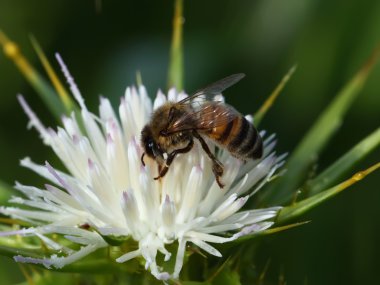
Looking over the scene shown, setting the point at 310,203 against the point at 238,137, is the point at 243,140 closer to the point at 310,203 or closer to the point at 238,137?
the point at 238,137

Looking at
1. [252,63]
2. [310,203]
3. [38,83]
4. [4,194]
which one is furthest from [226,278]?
[252,63]

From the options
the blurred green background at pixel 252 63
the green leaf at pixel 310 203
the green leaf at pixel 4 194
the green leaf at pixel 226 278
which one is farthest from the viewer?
the blurred green background at pixel 252 63

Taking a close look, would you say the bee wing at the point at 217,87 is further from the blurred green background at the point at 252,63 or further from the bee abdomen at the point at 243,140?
the blurred green background at the point at 252,63

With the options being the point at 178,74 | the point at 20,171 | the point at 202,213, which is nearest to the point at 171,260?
the point at 202,213

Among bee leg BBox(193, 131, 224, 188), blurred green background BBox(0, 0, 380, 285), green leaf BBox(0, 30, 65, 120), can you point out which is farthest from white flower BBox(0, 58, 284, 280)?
blurred green background BBox(0, 0, 380, 285)

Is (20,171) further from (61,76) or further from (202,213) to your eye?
(202,213)

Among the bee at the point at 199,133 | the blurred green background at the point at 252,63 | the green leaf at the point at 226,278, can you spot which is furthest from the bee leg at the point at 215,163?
the blurred green background at the point at 252,63

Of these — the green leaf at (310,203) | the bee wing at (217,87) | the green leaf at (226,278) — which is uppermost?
the bee wing at (217,87)
